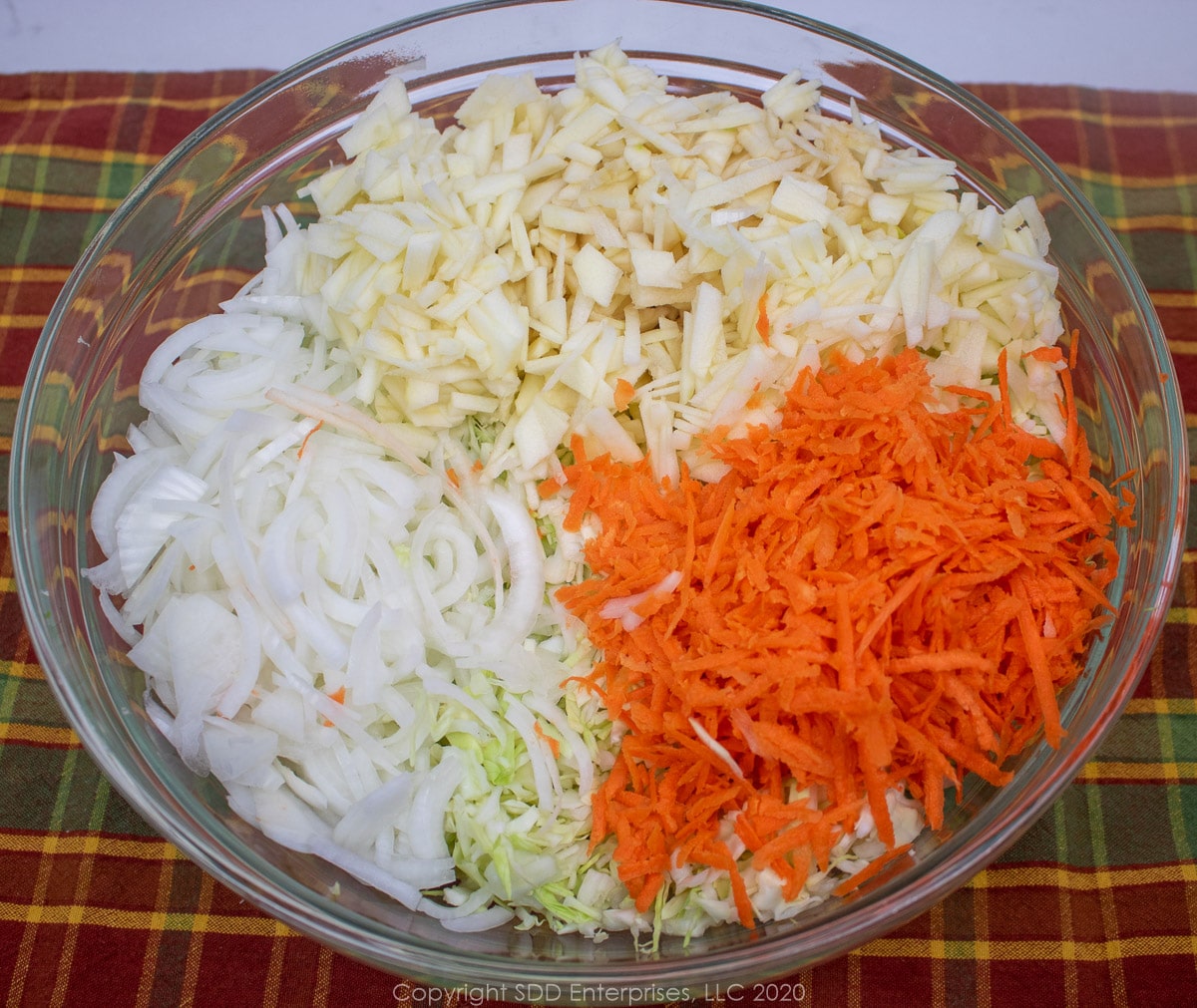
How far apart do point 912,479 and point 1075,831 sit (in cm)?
71

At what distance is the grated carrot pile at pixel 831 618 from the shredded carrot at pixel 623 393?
14 centimetres

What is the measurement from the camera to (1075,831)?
1613mm

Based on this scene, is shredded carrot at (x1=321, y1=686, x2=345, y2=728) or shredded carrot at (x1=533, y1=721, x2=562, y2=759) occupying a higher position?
shredded carrot at (x1=321, y1=686, x2=345, y2=728)

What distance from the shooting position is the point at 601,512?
4.78 ft

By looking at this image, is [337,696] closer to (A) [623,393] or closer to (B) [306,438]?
(B) [306,438]

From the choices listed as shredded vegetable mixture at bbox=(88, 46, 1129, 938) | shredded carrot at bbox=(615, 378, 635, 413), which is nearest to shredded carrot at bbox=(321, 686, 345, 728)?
shredded vegetable mixture at bbox=(88, 46, 1129, 938)

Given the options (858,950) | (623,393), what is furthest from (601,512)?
(858,950)

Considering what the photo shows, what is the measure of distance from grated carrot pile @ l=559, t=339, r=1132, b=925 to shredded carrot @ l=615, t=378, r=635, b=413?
14 cm

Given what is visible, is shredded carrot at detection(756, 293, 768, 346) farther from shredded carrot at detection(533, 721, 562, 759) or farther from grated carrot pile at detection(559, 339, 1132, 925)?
shredded carrot at detection(533, 721, 562, 759)

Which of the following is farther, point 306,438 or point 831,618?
point 306,438

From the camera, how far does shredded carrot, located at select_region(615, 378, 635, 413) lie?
4.92 ft

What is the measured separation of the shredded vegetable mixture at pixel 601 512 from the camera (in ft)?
4.26

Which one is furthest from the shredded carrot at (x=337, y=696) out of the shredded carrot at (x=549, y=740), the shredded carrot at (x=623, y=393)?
the shredded carrot at (x=623, y=393)

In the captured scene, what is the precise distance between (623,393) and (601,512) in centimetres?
19
